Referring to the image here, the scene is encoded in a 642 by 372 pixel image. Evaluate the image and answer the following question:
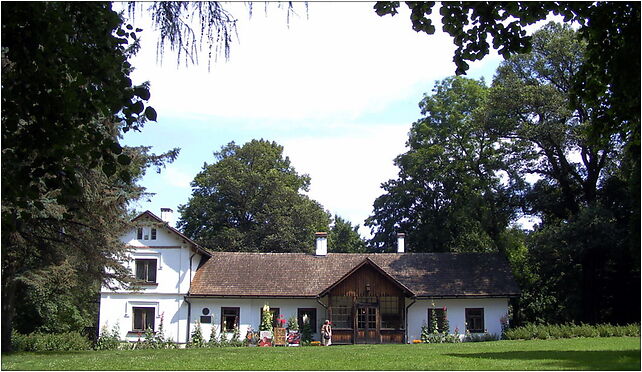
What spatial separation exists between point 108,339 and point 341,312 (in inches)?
409

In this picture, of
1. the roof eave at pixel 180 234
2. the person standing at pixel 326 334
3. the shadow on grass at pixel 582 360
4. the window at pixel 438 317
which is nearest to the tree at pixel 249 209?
the roof eave at pixel 180 234

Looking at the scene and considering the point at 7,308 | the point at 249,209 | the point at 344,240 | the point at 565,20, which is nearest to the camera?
the point at 565,20

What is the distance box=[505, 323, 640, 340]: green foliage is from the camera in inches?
1018

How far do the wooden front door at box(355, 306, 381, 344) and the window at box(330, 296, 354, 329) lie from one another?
1.62 feet

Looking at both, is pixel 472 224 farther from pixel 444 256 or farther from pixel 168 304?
pixel 168 304

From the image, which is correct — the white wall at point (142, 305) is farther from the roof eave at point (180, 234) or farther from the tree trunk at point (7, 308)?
the tree trunk at point (7, 308)

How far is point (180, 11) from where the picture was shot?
607 centimetres

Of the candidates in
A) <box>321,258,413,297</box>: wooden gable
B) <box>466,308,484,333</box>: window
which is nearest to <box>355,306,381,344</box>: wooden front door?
<box>321,258,413,297</box>: wooden gable

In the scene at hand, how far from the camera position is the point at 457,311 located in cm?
3173

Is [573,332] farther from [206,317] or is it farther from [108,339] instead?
[108,339]

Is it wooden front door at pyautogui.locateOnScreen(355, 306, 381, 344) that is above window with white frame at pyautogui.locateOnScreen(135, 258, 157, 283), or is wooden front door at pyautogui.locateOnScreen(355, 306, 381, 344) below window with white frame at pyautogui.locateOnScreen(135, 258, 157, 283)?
below

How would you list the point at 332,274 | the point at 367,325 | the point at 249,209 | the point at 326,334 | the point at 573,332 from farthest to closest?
the point at 249,209 < the point at 332,274 < the point at 367,325 < the point at 326,334 < the point at 573,332

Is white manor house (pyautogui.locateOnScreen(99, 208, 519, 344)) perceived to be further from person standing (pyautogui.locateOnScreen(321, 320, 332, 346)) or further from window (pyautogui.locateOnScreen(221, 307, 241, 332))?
person standing (pyautogui.locateOnScreen(321, 320, 332, 346))

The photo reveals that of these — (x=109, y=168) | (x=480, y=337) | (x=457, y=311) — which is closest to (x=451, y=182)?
(x=457, y=311)
